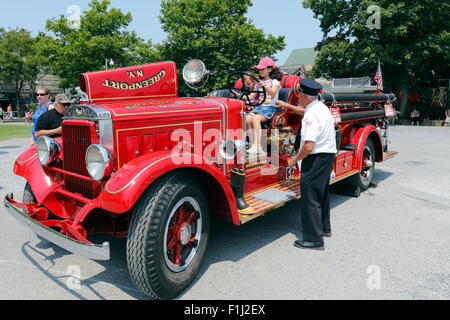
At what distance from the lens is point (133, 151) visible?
2.89m

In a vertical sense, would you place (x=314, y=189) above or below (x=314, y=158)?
below

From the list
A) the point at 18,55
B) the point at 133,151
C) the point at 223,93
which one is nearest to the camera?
the point at 133,151

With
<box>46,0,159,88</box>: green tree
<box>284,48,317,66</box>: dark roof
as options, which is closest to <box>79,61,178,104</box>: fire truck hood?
<box>46,0,159,88</box>: green tree

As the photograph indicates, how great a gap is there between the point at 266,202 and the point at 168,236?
1247 mm

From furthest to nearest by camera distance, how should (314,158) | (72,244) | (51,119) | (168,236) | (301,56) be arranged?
1. (301,56)
2. (51,119)
3. (314,158)
4. (168,236)
5. (72,244)

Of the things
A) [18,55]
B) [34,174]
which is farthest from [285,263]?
[18,55]

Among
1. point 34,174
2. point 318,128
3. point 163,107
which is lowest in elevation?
point 34,174

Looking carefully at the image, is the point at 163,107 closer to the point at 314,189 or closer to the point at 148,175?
the point at 148,175

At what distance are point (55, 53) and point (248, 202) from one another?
2760 centimetres

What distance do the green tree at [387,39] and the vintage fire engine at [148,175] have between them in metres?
21.8

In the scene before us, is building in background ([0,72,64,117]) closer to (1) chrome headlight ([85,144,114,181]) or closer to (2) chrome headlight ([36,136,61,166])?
(2) chrome headlight ([36,136,61,166])

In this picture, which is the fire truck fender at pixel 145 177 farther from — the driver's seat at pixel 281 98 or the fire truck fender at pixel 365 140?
the fire truck fender at pixel 365 140

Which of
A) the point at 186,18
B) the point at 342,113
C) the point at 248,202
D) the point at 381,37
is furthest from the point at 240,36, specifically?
the point at 248,202

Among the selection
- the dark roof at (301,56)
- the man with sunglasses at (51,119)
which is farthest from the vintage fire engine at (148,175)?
the dark roof at (301,56)
